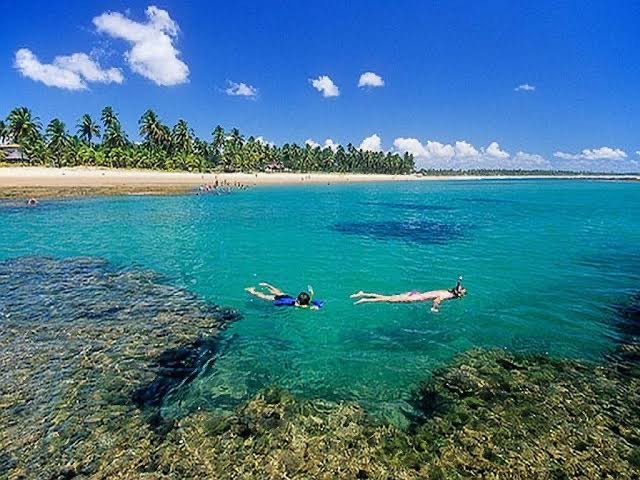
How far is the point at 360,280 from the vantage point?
1847 cm

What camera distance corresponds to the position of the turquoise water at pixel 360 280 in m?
9.98

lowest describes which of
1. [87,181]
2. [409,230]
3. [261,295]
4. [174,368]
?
[409,230]

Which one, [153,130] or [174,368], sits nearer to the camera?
[174,368]

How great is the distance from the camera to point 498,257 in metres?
24.3

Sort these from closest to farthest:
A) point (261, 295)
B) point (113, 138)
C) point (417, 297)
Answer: point (417, 297), point (261, 295), point (113, 138)

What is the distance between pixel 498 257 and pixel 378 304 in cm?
1269

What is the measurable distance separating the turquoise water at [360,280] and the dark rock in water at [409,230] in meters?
0.17

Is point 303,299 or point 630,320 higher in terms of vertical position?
point 303,299

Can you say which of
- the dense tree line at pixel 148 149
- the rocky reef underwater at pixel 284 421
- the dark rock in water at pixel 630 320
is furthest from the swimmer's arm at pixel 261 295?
the dense tree line at pixel 148 149

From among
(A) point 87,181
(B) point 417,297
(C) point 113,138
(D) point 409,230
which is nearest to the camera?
(B) point 417,297

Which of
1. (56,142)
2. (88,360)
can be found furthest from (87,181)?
(88,360)

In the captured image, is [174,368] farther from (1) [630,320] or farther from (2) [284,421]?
(1) [630,320]

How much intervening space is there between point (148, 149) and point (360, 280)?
4066 inches

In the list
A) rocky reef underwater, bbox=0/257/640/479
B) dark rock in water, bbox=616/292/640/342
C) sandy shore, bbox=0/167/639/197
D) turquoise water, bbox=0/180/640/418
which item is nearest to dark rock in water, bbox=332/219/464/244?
turquoise water, bbox=0/180/640/418
